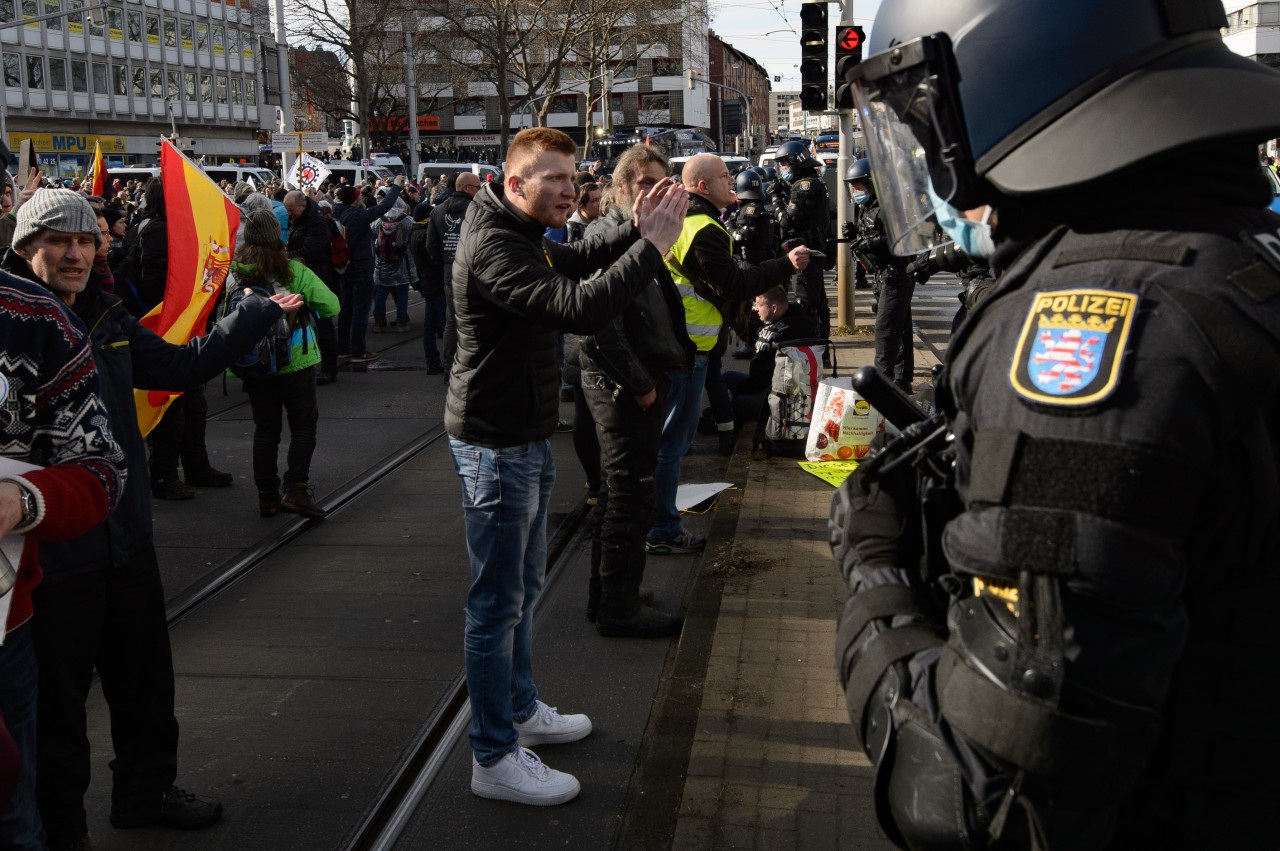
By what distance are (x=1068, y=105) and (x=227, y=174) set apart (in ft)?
112

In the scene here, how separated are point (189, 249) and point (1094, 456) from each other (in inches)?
202

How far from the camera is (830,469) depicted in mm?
7453

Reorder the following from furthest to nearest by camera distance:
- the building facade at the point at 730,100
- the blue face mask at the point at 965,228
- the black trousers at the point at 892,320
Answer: the building facade at the point at 730,100 → the black trousers at the point at 892,320 → the blue face mask at the point at 965,228

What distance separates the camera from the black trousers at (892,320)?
8942 mm

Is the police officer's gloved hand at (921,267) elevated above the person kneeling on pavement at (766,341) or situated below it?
above

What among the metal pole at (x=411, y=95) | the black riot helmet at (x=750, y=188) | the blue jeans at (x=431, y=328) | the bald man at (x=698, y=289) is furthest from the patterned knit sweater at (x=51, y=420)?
the metal pole at (x=411, y=95)

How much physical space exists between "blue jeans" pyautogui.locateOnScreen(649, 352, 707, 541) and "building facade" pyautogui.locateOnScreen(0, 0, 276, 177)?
4476cm

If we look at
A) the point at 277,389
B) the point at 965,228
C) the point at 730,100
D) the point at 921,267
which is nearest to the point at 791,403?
the point at 921,267

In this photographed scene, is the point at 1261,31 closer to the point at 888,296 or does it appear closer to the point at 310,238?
the point at 888,296

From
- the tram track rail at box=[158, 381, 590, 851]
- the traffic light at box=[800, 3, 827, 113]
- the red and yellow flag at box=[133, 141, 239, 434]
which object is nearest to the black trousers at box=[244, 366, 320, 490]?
the tram track rail at box=[158, 381, 590, 851]

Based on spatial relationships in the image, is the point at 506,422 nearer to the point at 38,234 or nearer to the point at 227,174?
the point at 38,234

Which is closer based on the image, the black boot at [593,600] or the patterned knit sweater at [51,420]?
the patterned knit sweater at [51,420]

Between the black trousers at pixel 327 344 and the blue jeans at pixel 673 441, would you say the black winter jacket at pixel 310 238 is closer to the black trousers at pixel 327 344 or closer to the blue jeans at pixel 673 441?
the black trousers at pixel 327 344

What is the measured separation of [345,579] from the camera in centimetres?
600
